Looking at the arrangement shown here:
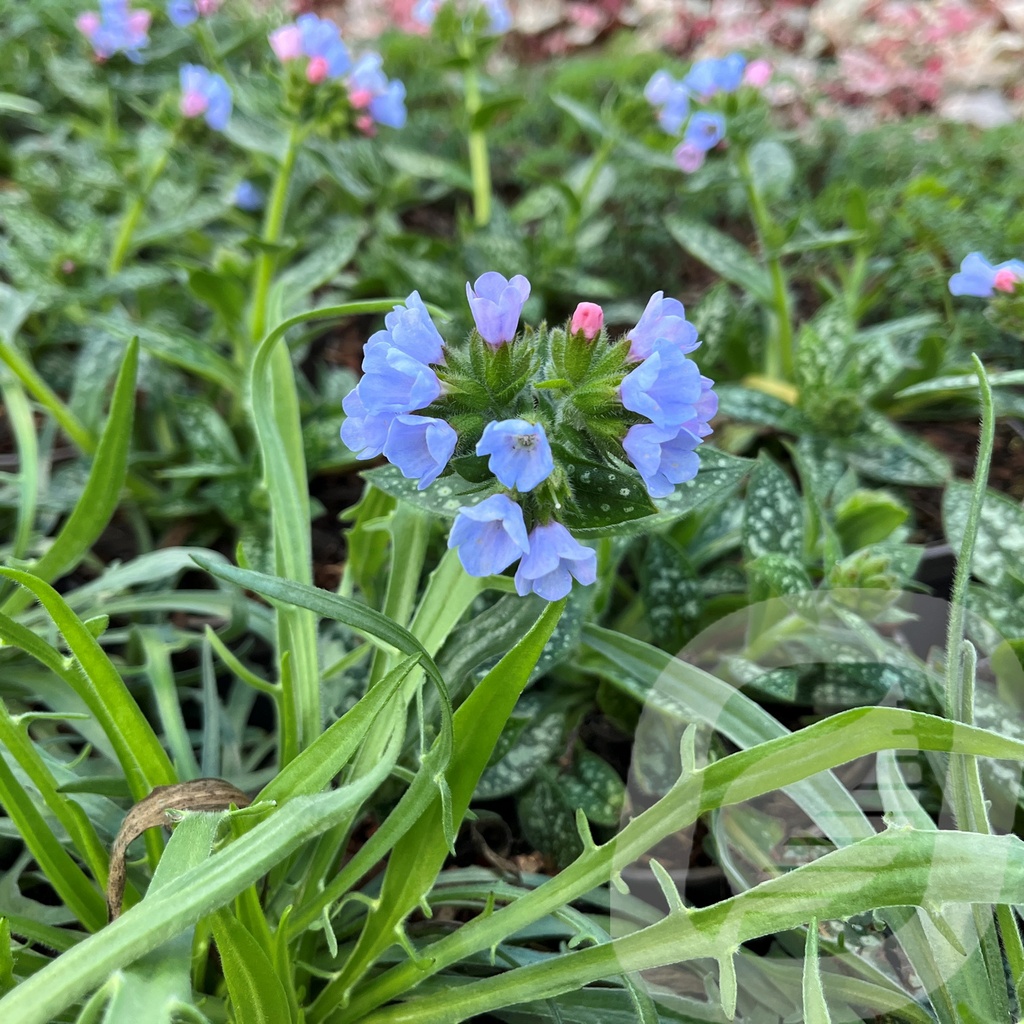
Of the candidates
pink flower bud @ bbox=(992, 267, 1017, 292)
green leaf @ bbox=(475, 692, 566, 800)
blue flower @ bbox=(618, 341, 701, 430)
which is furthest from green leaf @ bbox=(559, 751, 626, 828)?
pink flower bud @ bbox=(992, 267, 1017, 292)

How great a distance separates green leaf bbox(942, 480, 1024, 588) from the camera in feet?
2.75

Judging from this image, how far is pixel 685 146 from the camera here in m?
1.36

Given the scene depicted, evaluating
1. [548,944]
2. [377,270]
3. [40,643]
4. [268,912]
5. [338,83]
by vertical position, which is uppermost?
[338,83]

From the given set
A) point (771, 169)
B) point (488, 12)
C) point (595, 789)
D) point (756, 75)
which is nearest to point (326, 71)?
point (488, 12)

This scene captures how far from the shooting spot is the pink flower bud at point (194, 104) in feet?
4.17

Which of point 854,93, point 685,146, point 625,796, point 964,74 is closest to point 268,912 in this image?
point 625,796

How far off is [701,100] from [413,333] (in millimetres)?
977

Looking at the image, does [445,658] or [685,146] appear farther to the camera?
[685,146]

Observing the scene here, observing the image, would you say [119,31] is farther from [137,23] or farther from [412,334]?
[412,334]

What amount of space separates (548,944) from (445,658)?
0.28 m

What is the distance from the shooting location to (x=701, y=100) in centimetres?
127

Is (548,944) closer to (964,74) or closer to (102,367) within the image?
(102,367)

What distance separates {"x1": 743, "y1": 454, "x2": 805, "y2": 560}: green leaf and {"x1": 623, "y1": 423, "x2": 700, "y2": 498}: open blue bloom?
346mm

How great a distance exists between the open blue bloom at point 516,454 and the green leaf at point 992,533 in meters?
0.54
